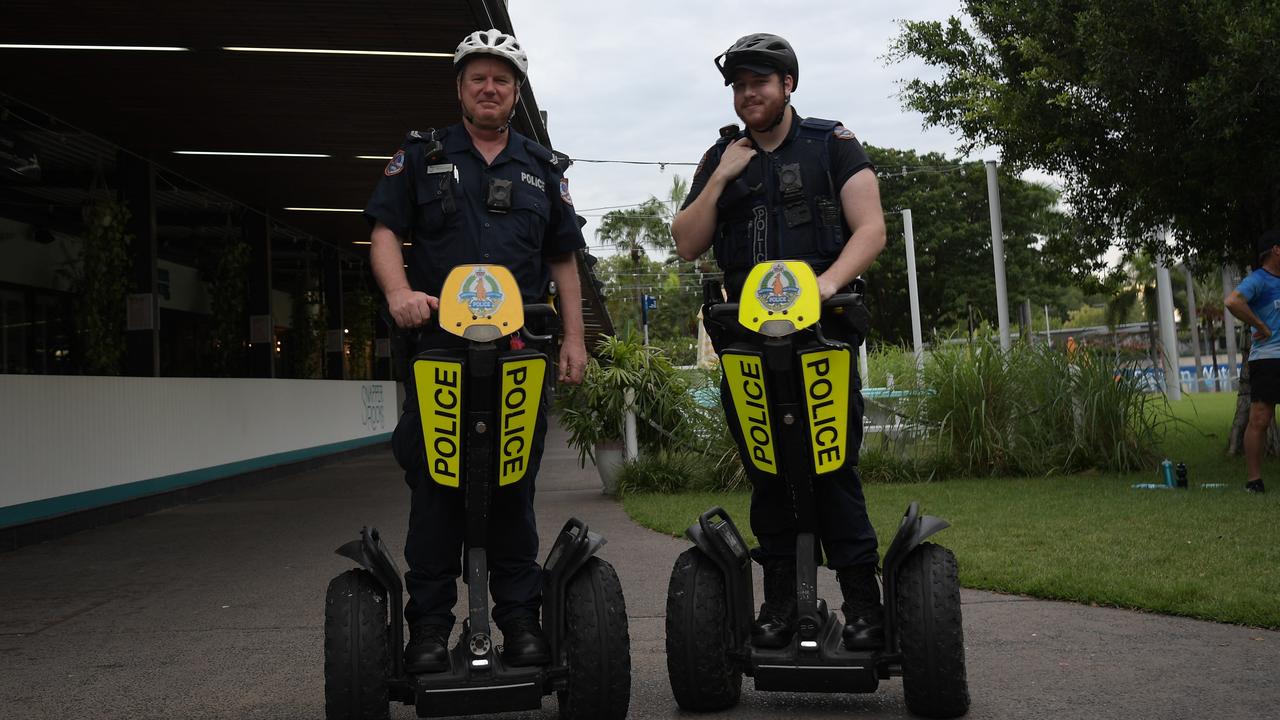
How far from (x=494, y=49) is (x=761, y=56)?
2.50ft

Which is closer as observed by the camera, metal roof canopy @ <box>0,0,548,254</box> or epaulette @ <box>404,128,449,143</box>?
epaulette @ <box>404,128,449,143</box>

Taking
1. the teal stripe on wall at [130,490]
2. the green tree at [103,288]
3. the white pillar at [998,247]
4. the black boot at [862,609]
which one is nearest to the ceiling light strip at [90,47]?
the green tree at [103,288]

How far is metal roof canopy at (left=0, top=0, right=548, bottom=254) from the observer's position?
A: 9.05 metres

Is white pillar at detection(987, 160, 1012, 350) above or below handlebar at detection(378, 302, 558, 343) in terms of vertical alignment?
above

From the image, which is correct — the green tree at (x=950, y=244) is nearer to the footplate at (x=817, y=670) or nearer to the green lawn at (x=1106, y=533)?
the green lawn at (x=1106, y=533)

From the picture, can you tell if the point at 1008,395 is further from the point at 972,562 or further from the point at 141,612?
the point at 141,612

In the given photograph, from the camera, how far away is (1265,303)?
26.7 ft

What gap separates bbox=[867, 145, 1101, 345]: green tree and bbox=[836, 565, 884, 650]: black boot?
138 feet

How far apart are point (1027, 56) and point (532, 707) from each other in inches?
387

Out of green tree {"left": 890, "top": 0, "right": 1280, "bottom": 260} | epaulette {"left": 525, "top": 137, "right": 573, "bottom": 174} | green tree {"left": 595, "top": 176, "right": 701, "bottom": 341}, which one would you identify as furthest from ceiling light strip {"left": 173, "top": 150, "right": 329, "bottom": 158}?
green tree {"left": 595, "top": 176, "right": 701, "bottom": 341}

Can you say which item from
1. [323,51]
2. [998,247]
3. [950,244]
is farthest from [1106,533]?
[950,244]

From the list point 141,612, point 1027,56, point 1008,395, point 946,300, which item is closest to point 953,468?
point 1008,395

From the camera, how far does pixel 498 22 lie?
8914 millimetres

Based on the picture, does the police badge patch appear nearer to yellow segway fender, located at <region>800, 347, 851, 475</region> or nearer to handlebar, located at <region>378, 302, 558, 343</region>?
handlebar, located at <region>378, 302, 558, 343</region>
